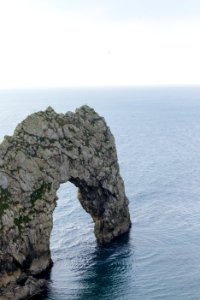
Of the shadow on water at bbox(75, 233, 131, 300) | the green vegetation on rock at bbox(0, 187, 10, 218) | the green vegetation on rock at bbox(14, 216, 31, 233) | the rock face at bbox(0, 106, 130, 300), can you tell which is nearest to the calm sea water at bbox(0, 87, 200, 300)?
the shadow on water at bbox(75, 233, 131, 300)

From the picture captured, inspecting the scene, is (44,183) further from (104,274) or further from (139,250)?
(139,250)

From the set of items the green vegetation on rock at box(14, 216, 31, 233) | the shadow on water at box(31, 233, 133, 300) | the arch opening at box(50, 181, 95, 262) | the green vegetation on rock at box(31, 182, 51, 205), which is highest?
the green vegetation on rock at box(31, 182, 51, 205)

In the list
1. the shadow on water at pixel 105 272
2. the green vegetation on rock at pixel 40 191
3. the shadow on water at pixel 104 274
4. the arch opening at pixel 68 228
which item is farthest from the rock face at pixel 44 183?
the arch opening at pixel 68 228

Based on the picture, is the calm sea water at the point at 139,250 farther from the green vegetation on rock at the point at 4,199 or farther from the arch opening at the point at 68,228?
the green vegetation on rock at the point at 4,199

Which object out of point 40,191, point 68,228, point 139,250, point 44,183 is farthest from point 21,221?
point 68,228

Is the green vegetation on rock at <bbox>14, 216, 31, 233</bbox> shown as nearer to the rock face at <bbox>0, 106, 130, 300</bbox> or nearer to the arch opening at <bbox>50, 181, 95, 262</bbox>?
the rock face at <bbox>0, 106, 130, 300</bbox>

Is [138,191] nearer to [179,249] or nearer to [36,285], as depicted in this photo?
[179,249]
